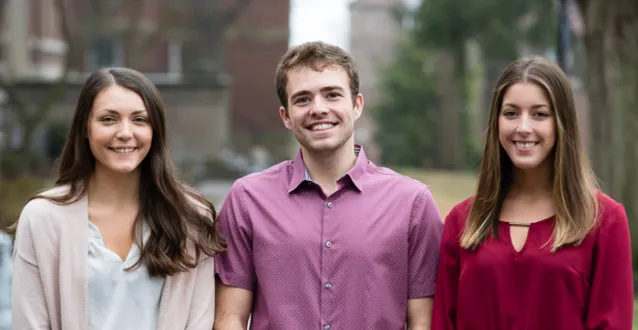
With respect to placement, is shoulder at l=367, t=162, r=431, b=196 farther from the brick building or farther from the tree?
the brick building

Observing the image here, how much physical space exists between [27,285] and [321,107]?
4.69 feet

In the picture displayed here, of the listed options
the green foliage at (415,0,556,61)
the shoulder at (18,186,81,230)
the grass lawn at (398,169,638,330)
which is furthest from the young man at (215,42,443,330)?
the green foliage at (415,0,556,61)

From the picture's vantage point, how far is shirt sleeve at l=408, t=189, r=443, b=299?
438 centimetres

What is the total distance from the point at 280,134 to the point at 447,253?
29.2 meters

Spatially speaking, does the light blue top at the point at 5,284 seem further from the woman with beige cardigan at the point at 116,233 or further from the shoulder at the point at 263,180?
the shoulder at the point at 263,180

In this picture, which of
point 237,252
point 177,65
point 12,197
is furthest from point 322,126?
point 177,65

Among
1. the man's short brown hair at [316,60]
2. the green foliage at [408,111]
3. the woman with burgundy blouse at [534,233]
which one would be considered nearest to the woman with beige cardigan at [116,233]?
the man's short brown hair at [316,60]

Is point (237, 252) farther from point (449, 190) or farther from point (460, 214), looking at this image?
point (449, 190)

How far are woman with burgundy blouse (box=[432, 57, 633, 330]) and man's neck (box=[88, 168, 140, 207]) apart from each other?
4.62ft

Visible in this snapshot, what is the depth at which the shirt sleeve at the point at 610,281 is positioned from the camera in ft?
13.0

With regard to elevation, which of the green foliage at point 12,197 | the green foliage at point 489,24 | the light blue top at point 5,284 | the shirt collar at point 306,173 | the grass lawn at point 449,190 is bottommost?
the grass lawn at point 449,190

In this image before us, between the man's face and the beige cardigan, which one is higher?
the man's face

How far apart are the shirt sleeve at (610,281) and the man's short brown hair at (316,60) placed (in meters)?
1.25

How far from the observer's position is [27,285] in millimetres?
4152
